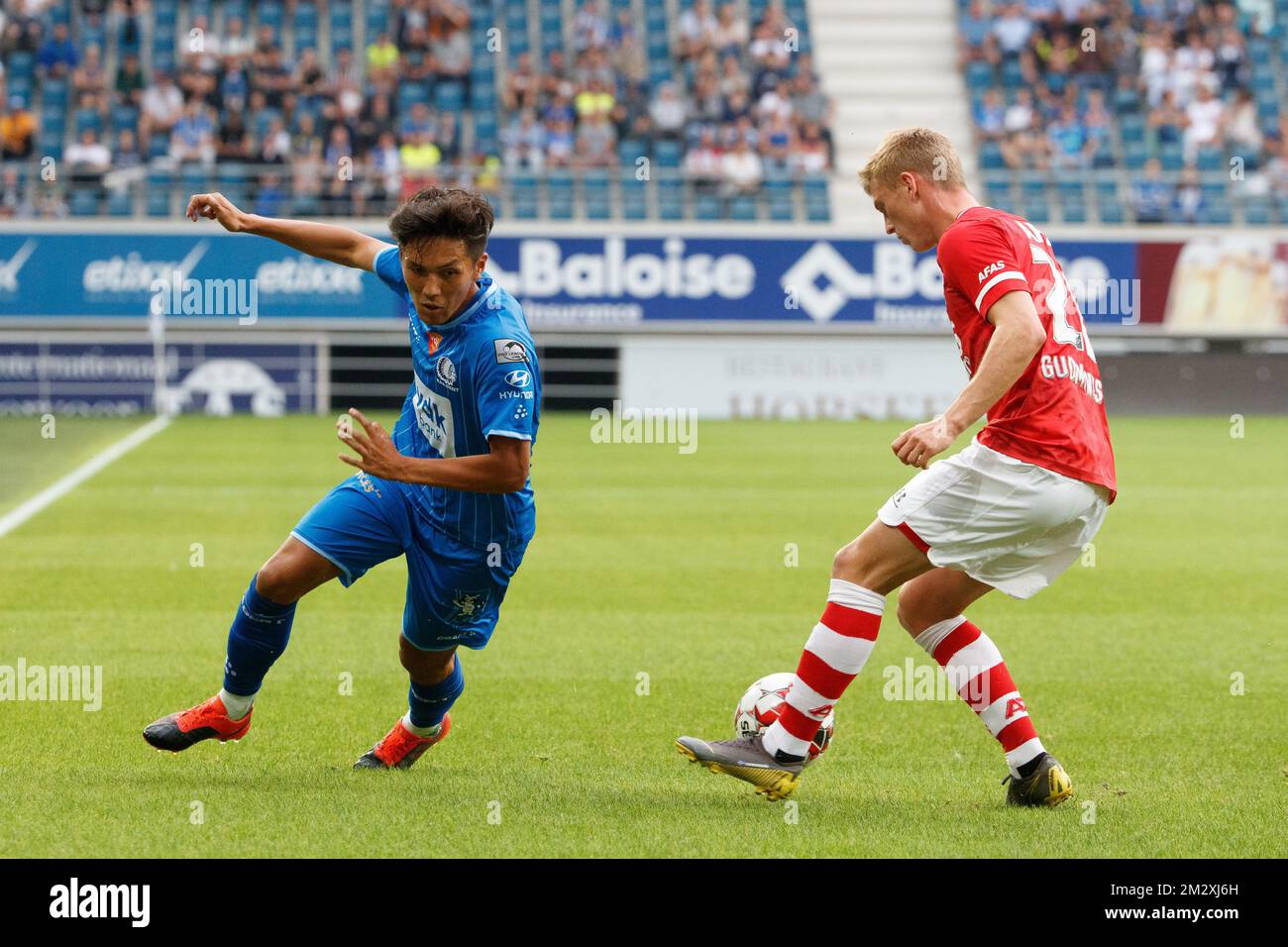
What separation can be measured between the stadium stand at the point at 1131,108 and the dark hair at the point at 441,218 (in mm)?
22726

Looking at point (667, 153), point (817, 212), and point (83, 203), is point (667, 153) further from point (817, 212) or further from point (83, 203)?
point (83, 203)

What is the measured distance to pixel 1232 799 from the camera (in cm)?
555

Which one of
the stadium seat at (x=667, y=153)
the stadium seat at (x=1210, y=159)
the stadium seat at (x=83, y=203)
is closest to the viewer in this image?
the stadium seat at (x=83, y=203)

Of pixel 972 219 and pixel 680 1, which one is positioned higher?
pixel 680 1

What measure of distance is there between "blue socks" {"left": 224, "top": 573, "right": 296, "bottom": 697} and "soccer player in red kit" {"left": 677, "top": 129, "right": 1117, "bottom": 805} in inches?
56.7

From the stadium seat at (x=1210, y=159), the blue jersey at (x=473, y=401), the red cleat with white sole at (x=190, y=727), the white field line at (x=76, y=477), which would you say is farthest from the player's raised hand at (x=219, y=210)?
the stadium seat at (x=1210, y=159)

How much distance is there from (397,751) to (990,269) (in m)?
2.66

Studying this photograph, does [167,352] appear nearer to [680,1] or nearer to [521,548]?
[680,1]

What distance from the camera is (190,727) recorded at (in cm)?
574

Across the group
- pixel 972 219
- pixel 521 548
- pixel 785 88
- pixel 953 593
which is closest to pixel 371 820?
pixel 521 548

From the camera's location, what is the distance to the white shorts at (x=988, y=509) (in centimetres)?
517

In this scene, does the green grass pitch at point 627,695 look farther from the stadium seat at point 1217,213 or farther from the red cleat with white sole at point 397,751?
the stadium seat at point 1217,213

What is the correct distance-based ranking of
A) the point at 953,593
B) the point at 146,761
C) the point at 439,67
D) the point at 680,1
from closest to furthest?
the point at 953,593 → the point at 146,761 → the point at 439,67 → the point at 680,1

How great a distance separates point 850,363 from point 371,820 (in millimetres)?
21649
